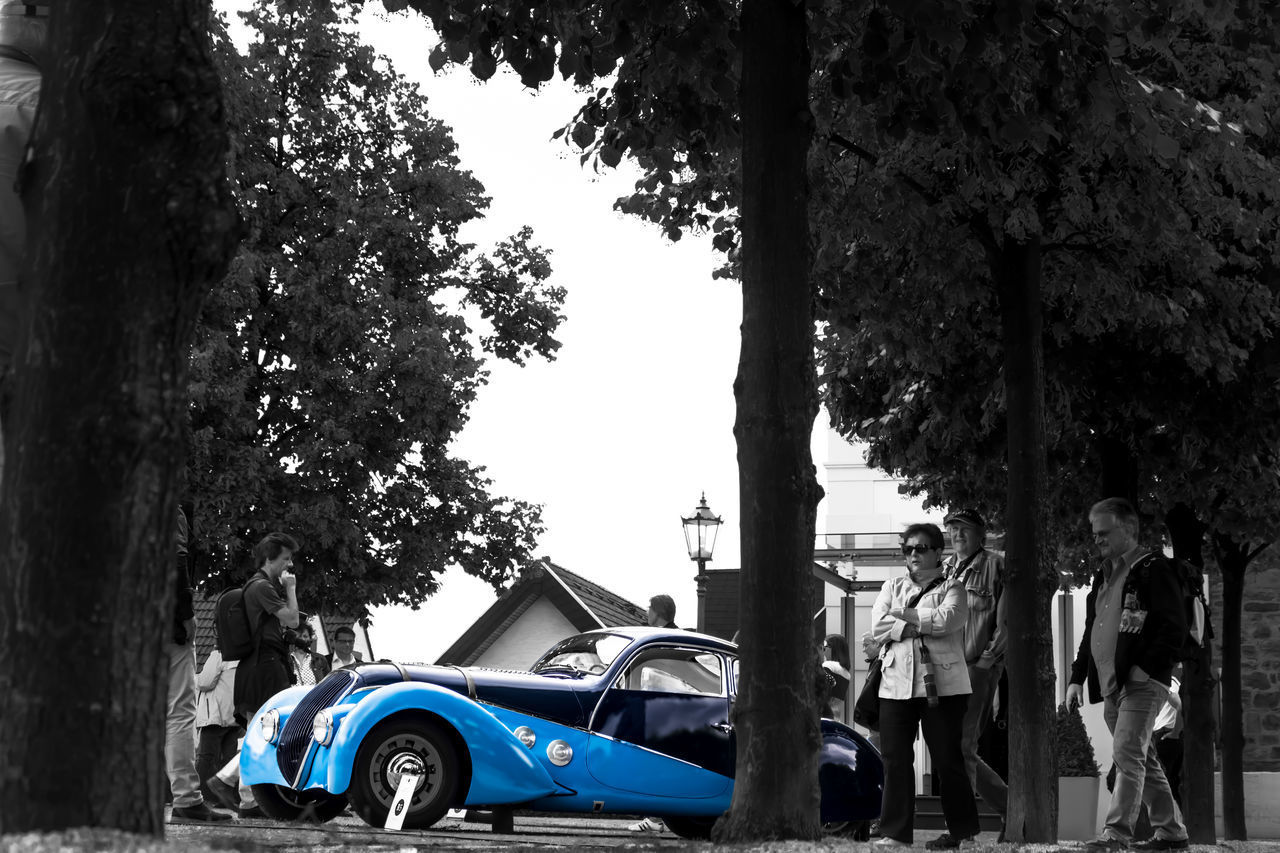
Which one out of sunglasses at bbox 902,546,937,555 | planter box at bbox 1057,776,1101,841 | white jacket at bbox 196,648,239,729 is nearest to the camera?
sunglasses at bbox 902,546,937,555

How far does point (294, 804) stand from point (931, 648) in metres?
4.70

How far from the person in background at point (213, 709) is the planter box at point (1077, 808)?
7662 millimetres

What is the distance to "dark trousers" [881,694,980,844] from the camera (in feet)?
30.6

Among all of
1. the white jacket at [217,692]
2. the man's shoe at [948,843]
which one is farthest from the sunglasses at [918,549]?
the white jacket at [217,692]

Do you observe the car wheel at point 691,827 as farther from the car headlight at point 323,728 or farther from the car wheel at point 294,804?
the car headlight at point 323,728

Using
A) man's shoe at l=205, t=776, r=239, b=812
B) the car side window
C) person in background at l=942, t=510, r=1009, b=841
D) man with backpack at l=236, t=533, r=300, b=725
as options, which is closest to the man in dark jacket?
person in background at l=942, t=510, r=1009, b=841

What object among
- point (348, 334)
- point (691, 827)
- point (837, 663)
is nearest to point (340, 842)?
point (691, 827)

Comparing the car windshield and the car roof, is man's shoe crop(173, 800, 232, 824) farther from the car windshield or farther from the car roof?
the car roof

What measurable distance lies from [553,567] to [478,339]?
1491cm

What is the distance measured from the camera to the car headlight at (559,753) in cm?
1123

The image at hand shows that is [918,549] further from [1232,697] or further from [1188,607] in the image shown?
[1232,697]

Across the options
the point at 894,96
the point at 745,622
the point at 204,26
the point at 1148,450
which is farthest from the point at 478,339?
the point at 204,26

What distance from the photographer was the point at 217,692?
42.1 ft

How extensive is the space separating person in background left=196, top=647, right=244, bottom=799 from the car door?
2.97m
